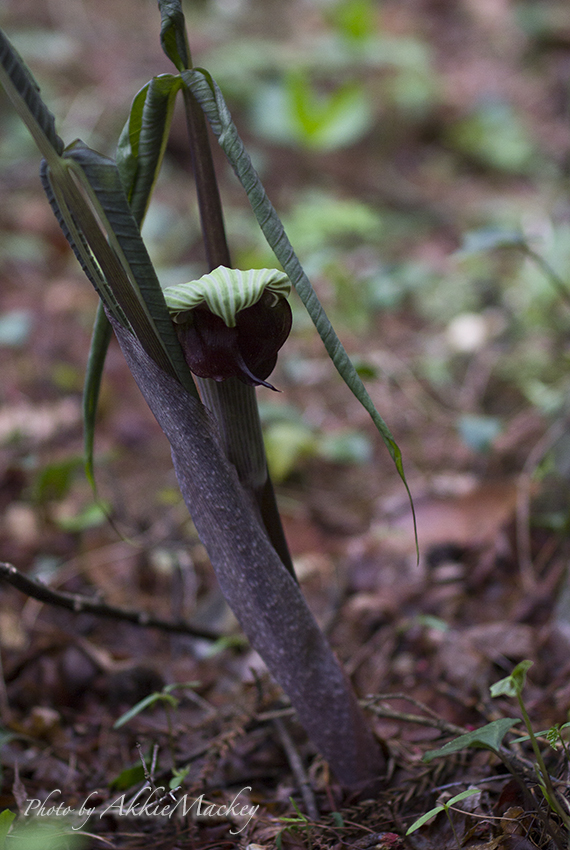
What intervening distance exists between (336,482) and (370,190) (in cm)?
321

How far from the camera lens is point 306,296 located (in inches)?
32.2

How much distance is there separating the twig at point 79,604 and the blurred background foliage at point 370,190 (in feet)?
→ 2.49

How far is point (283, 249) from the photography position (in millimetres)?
814

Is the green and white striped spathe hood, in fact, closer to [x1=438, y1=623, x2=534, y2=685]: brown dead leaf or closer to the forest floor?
the forest floor

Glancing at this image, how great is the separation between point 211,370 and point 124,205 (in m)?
0.24

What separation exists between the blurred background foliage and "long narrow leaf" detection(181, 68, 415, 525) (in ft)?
2.71

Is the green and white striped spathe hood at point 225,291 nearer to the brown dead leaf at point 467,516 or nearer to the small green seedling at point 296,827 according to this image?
the small green seedling at point 296,827

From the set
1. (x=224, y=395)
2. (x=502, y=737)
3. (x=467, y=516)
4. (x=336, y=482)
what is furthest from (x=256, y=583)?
(x=336, y=482)

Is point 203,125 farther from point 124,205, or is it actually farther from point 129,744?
point 129,744

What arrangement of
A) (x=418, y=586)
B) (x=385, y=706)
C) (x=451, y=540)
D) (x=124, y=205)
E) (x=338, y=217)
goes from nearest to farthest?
(x=124, y=205)
(x=385, y=706)
(x=418, y=586)
(x=451, y=540)
(x=338, y=217)

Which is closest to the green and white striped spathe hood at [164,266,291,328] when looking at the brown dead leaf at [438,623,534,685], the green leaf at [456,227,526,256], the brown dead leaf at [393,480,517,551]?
the brown dead leaf at [438,623,534,685]

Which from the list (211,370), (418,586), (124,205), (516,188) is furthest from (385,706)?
(516,188)

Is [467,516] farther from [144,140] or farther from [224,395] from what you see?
[144,140]

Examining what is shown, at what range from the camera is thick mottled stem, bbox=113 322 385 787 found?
36.8 inches
